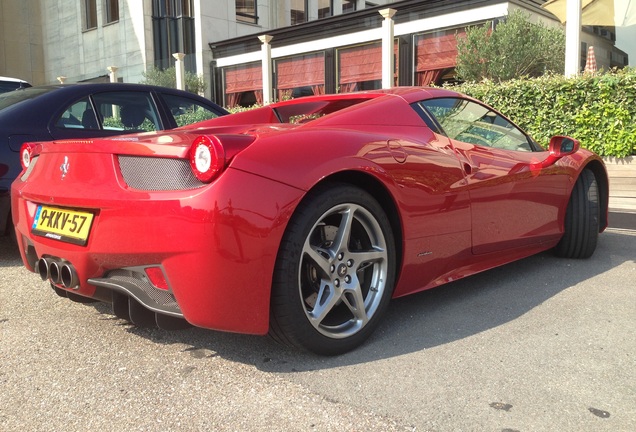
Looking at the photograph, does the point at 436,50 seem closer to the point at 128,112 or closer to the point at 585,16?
the point at 585,16

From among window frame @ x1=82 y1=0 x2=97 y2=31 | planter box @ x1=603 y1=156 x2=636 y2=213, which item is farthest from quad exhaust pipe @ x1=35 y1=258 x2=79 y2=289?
window frame @ x1=82 y1=0 x2=97 y2=31

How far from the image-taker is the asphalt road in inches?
77.3

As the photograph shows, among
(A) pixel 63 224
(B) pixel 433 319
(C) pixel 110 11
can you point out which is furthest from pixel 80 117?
(C) pixel 110 11

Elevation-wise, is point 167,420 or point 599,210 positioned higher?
point 599,210

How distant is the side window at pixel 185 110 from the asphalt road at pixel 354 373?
2374 mm

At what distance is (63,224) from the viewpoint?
2.51m

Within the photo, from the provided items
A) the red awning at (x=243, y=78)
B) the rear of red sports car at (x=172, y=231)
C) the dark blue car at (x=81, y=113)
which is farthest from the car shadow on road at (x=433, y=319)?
the red awning at (x=243, y=78)

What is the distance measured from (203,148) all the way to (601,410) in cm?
171

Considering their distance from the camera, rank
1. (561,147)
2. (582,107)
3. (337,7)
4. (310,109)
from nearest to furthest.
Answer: (310,109) < (561,147) < (582,107) < (337,7)

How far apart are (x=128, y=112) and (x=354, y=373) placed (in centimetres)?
359

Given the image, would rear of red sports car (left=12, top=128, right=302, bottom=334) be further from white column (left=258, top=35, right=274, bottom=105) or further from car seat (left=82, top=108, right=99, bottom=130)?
white column (left=258, top=35, right=274, bottom=105)

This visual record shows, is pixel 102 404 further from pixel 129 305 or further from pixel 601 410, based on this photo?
pixel 601 410

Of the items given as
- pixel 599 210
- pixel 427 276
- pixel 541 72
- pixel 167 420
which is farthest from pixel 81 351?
pixel 541 72

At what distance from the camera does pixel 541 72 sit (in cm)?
1339
